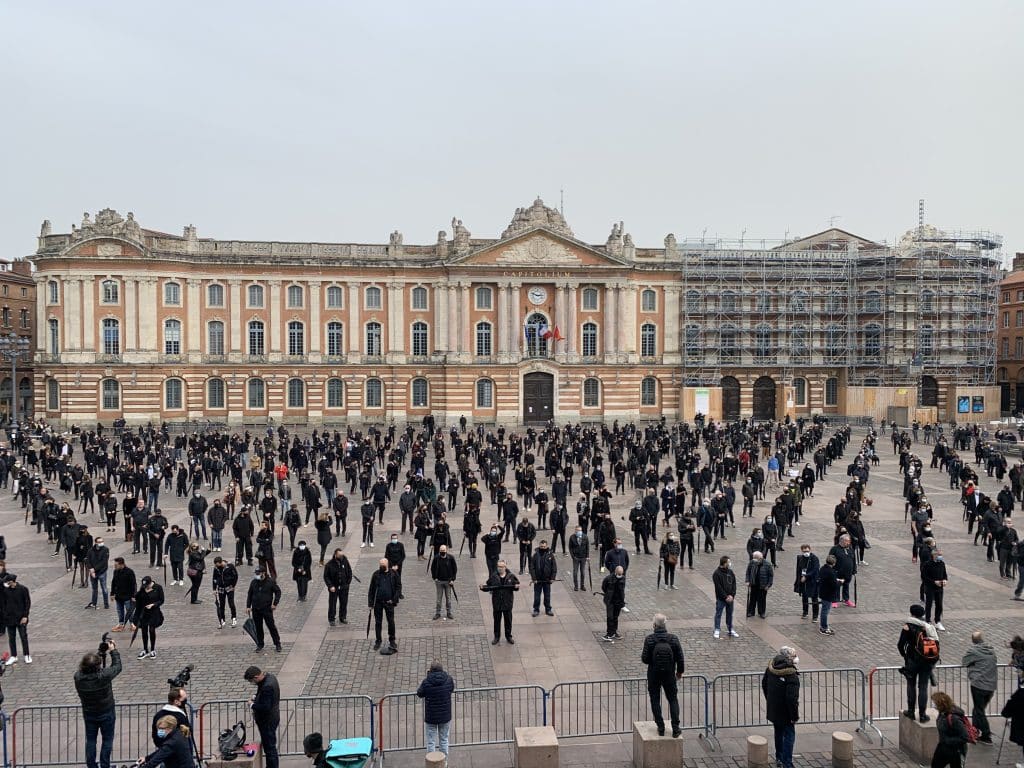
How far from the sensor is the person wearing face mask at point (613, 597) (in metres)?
13.8

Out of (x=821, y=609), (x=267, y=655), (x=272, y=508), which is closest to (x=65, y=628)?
(x=267, y=655)

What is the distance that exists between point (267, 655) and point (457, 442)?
79.1 feet

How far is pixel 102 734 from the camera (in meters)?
9.17

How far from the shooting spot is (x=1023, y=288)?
71.8 m

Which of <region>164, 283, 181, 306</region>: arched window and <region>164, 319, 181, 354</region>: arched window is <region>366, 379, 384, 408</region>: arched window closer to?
<region>164, 319, 181, 354</region>: arched window

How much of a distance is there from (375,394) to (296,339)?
25.1ft

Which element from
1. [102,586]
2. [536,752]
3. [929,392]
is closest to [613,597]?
[536,752]

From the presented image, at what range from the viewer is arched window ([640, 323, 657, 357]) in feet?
201

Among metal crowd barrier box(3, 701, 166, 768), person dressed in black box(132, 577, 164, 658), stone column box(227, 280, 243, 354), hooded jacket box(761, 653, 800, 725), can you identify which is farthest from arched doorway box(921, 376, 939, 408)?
metal crowd barrier box(3, 701, 166, 768)

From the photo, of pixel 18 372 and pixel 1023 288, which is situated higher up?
pixel 1023 288

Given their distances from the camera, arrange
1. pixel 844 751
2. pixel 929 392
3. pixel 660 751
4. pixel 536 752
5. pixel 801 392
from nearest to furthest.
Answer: pixel 536 752 → pixel 844 751 → pixel 660 751 → pixel 929 392 → pixel 801 392

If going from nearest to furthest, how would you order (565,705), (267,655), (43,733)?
(43,733)
(565,705)
(267,655)

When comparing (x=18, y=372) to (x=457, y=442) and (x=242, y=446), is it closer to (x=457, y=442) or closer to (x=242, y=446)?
(x=242, y=446)

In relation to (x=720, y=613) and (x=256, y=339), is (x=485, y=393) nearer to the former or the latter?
(x=256, y=339)
